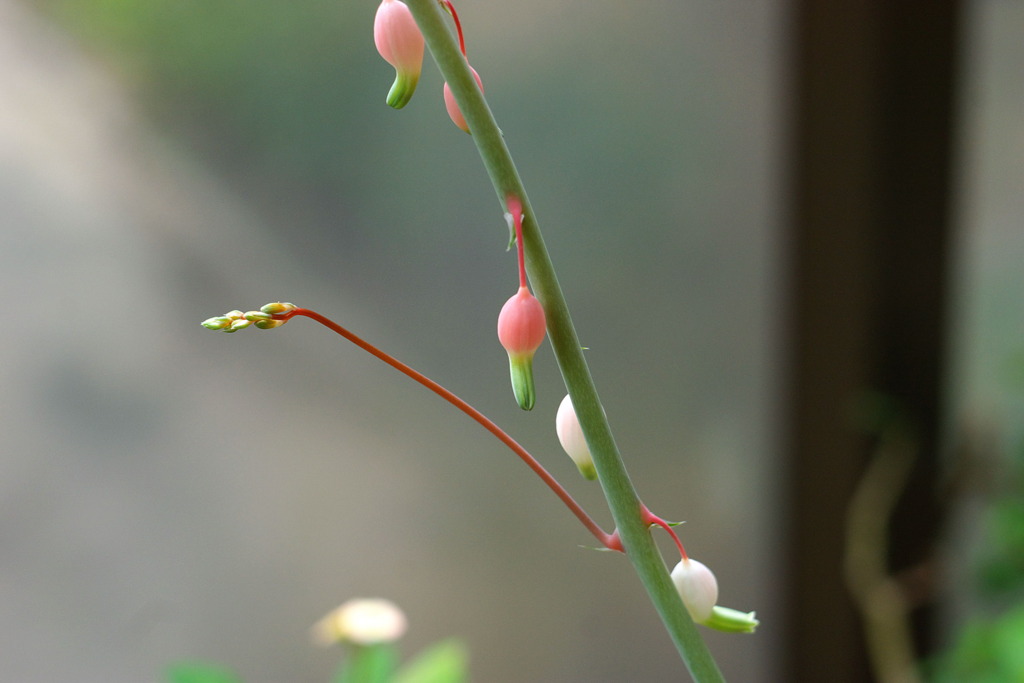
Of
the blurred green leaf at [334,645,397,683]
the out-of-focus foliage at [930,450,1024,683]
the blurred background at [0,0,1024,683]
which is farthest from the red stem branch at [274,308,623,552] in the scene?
the out-of-focus foliage at [930,450,1024,683]

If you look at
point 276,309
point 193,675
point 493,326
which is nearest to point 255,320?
point 276,309

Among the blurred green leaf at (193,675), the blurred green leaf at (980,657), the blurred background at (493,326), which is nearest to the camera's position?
the blurred green leaf at (193,675)

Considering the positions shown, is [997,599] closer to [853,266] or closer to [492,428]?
[853,266]

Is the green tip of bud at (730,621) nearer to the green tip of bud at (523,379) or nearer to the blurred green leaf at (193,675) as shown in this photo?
the green tip of bud at (523,379)

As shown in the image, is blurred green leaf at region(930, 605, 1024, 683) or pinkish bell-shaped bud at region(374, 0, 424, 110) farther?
blurred green leaf at region(930, 605, 1024, 683)

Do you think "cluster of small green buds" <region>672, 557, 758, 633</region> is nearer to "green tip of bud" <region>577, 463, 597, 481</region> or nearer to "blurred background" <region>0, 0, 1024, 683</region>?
"green tip of bud" <region>577, 463, 597, 481</region>

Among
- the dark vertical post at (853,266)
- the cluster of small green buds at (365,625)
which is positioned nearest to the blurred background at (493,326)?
the dark vertical post at (853,266)

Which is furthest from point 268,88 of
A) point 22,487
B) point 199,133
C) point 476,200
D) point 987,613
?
point 987,613
